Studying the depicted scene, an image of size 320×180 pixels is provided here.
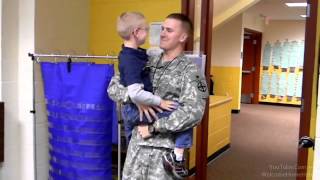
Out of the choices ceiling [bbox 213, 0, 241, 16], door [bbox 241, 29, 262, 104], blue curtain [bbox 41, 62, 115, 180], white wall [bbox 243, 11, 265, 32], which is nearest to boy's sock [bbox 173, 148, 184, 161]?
blue curtain [bbox 41, 62, 115, 180]

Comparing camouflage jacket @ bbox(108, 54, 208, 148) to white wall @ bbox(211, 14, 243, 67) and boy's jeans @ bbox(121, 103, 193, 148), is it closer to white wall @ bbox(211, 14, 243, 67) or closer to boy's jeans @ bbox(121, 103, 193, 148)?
boy's jeans @ bbox(121, 103, 193, 148)

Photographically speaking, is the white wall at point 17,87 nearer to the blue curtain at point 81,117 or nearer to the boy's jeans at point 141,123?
the blue curtain at point 81,117

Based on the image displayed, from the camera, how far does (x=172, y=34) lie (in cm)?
174

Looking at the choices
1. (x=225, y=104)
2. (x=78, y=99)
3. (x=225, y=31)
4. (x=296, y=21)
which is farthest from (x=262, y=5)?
(x=78, y=99)

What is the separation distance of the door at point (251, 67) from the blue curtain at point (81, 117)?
27.1 ft

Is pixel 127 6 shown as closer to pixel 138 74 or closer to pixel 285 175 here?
pixel 138 74

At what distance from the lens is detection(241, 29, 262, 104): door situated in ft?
33.3

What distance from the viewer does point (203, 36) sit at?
298 cm

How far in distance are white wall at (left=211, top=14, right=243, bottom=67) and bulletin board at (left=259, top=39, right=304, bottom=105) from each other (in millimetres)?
1752

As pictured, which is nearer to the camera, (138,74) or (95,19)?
(138,74)

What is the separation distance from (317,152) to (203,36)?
155cm

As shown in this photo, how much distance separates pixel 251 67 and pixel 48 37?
320 inches

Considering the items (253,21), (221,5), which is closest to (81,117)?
(221,5)

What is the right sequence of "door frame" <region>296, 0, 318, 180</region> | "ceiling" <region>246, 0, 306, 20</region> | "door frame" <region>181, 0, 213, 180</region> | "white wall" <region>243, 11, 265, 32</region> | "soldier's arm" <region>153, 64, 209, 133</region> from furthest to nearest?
"white wall" <region>243, 11, 265, 32</region> → "ceiling" <region>246, 0, 306, 20</region> → "door frame" <region>181, 0, 213, 180</region> → "door frame" <region>296, 0, 318, 180</region> → "soldier's arm" <region>153, 64, 209, 133</region>
